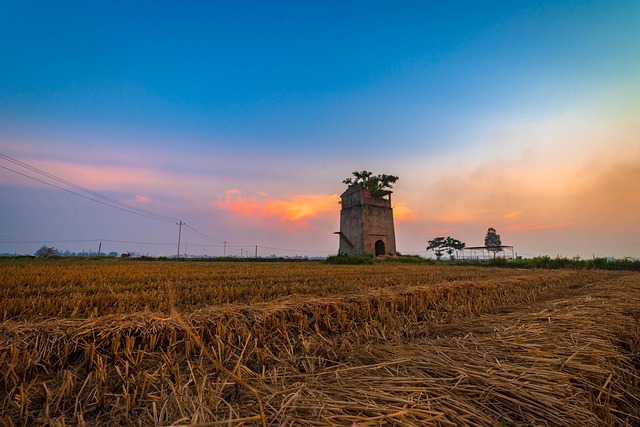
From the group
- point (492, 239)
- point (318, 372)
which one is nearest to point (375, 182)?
point (318, 372)

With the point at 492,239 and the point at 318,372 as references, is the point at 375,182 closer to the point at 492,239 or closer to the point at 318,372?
the point at 318,372

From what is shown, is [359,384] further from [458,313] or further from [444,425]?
[458,313]

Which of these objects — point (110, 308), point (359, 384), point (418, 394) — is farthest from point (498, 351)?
point (110, 308)

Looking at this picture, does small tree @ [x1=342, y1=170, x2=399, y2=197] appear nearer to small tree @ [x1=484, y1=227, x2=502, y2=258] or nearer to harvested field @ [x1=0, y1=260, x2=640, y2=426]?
harvested field @ [x1=0, y1=260, x2=640, y2=426]

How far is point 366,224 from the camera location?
113 feet

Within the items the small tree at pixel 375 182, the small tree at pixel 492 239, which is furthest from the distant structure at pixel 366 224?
the small tree at pixel 492 239

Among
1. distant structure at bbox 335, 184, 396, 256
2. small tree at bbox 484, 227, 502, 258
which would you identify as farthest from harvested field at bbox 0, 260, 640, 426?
small tree at bbox 484, 227, 502, 258

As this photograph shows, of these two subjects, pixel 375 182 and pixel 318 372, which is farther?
pixel 375 182

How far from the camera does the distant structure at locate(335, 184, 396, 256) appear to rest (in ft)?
113

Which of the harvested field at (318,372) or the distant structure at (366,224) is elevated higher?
the distant structure at (366,224)

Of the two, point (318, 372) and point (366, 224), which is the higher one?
point (366, 224)

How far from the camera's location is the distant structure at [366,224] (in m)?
34.4

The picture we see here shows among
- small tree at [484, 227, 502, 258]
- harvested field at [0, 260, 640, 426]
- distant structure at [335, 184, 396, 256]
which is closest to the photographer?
harvested field at [0, 260, 640, 426]

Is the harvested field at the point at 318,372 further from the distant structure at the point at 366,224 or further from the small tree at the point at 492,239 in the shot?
the small tree at the point at 492,239
